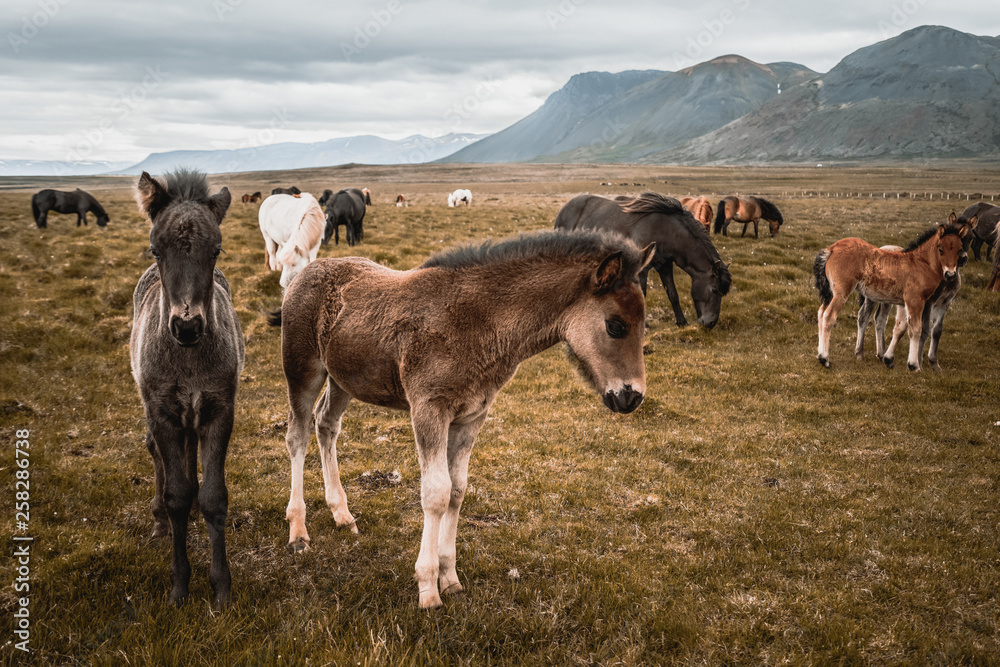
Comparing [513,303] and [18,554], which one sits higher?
[513,303]

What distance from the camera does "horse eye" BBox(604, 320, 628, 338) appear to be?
14.5 ft

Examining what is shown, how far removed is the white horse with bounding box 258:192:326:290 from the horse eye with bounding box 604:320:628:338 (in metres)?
10.4

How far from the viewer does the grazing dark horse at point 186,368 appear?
427cm

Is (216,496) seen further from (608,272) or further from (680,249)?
(680,249)

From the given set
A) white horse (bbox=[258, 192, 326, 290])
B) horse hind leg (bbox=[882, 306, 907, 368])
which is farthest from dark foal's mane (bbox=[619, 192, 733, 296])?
white horse (bbox=[258, 192, 326, 290])

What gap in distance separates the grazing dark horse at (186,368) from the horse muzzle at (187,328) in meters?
0.16

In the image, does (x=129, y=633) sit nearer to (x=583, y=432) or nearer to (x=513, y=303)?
(x=513, y=303)

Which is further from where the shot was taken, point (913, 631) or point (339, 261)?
point (339, 261)

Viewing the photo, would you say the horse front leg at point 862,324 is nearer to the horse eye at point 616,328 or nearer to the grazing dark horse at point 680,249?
the grazing dark horse at point 680,249

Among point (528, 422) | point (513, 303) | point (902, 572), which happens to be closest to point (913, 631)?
point (902, 572)

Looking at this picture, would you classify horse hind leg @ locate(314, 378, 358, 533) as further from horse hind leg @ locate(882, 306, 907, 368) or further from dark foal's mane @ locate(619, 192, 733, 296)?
horse hind leg @ locate(882, 306, 907, 368)

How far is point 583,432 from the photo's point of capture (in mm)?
8992

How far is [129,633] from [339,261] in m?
3.62

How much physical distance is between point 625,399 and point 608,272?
998 mm
